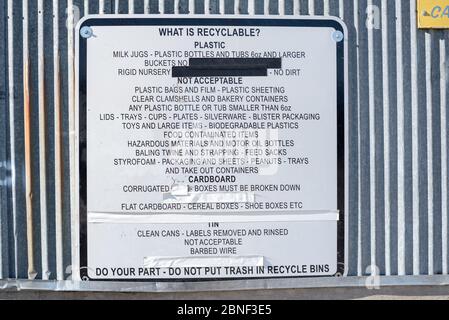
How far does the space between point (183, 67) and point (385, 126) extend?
48.5 inches

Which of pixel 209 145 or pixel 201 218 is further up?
pixel 209 145

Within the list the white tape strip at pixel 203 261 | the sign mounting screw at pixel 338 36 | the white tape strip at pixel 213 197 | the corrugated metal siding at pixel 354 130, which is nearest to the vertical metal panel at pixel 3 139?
the corrugated metal siding at pixel 354 130

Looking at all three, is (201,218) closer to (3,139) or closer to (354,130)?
(354,130)

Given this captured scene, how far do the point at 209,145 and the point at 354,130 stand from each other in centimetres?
86

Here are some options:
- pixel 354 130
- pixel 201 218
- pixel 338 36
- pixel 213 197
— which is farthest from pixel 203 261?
pixel 338 36

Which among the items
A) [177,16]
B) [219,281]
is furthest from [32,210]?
[177,16]

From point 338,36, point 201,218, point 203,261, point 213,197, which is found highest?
point 338,36

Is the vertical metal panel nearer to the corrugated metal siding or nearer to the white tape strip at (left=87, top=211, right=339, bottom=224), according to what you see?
the corrugated metal siding

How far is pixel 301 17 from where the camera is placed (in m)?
3.04

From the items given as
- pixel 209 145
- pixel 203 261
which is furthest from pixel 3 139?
pixel 203 261

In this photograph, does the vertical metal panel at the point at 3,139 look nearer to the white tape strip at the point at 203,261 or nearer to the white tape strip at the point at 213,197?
the white tape strip at the point at 203,261

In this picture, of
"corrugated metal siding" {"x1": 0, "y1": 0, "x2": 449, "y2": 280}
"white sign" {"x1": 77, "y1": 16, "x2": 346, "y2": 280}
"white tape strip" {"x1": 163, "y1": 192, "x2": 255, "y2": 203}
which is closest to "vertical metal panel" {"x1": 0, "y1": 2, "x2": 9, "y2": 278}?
"corrugated metal siding" {"x1": 0, "y1": 0, "x2": 449, "y2": 280}

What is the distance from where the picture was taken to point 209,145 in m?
3.02

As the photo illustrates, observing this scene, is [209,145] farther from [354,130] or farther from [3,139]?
[3,139]
